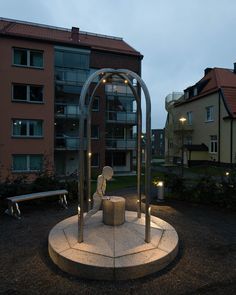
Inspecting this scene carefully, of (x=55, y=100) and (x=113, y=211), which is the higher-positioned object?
(x=55, y=100)

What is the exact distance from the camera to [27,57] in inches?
879

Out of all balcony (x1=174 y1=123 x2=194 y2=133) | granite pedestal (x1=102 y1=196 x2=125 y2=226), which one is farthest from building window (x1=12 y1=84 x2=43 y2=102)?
balcony (x1=174 y1=123 x2=194 y2=133)

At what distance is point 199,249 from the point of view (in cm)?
582

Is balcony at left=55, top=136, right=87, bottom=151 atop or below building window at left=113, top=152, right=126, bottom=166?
atop

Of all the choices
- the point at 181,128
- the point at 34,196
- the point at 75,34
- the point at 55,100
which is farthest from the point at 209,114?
the point at 34,196

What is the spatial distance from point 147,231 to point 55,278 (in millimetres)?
2069

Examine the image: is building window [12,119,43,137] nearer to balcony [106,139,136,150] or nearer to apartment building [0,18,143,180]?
apartment building [0,18,143,180]

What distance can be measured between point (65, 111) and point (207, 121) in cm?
1682

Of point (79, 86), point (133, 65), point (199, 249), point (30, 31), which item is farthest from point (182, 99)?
point (199, 249)

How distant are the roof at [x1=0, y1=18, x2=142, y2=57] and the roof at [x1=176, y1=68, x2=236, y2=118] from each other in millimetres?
9862

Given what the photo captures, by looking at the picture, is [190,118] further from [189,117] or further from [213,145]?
[213,145]

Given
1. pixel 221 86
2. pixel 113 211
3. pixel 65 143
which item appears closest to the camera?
pixel 113 211

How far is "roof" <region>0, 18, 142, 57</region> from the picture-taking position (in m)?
22.8

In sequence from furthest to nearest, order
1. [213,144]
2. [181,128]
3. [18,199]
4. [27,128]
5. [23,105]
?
1. [181,128]
2. [213,144]
3. [27,128]
4. [23,105]
5. [18,199]
